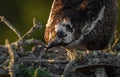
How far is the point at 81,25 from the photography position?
6852mm

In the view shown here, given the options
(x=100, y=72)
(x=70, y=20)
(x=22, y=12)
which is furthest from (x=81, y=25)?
(x=22, y=12)

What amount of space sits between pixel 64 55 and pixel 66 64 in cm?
33

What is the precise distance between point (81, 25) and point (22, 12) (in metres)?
12.3

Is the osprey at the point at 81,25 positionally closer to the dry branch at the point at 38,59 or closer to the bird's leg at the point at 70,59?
the bird's leg at the point at 70,59

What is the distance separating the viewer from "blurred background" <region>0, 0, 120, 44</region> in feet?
56.3

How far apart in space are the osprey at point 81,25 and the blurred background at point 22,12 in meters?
9.01

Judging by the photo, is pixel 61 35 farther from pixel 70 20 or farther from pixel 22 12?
pixel 22 12

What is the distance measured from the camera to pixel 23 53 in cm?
712

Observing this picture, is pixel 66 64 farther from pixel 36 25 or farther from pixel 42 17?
pixel 42 17

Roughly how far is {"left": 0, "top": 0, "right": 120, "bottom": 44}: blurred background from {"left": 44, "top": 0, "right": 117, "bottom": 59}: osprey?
9.01m

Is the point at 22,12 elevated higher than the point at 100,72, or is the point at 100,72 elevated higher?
the point at 22,12

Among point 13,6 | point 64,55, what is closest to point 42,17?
point 13,6

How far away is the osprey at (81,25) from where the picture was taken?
6.67m

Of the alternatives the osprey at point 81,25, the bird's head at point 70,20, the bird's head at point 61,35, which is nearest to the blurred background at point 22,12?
the osprey at point 81,25
